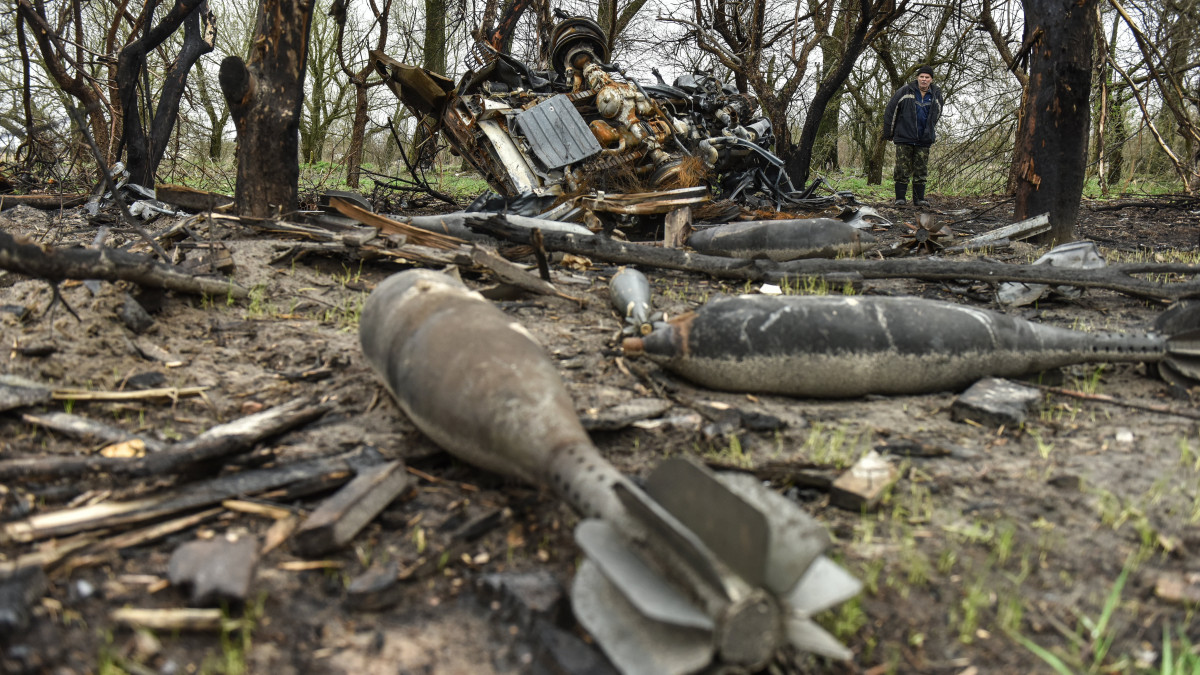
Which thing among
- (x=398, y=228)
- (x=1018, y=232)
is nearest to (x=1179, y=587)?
(x=398, y=228)

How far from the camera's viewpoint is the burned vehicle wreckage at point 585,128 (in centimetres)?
823

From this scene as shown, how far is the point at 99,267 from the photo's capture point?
10.6ft

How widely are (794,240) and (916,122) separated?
25.4ft

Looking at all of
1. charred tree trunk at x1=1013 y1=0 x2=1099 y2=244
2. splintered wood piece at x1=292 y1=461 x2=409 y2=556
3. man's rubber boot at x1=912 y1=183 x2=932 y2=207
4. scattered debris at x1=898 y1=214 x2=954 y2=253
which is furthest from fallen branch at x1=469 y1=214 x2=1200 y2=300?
man's rubber boot at x1=912 y1=183 x2=932 y2=207

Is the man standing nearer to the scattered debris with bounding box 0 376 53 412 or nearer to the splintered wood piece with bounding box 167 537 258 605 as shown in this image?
the scattered debris with bounding box 0 376 53 412

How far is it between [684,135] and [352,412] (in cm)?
706

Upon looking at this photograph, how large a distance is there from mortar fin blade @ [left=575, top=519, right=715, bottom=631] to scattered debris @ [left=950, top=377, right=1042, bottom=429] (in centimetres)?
206

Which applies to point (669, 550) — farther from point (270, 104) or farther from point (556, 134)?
point (556, 134)

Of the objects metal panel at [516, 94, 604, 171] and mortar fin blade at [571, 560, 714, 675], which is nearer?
mortar fin blade at [571, 560, 714, 675]

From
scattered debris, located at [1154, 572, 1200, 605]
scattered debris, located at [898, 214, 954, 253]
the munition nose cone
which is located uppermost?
scattered debris, located at [898, 214, 954, 253]

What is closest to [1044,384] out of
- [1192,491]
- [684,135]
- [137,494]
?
[1192,491]

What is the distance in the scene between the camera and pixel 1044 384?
3.48m

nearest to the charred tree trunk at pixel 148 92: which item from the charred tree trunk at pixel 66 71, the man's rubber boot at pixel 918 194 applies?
the charred tree trunk at pixel 66 71

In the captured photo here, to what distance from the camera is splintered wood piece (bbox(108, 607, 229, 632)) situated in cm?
160
